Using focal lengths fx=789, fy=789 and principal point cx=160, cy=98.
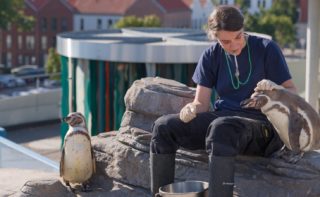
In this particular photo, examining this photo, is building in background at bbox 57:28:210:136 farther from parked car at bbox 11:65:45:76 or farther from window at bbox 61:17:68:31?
window at bbox 61:17:68:31

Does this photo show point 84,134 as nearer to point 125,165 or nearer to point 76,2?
point 125,165

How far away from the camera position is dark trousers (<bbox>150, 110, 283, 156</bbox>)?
14.5ft

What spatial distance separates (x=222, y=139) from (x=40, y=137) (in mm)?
15762

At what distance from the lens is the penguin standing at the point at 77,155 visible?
544cm

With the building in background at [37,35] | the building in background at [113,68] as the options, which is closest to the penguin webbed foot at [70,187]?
the building in background at [113,68]

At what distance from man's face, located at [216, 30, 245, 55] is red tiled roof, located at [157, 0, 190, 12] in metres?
53.2

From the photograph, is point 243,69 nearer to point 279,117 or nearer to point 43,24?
point 279,117

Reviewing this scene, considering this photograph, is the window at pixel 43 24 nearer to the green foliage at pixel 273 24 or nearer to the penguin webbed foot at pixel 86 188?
the green foliage at pixel 273 24

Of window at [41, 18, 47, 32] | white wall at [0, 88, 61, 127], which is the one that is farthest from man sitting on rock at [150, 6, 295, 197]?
window at [41, 18, 47, 32]

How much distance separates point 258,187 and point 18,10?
39.1 meters

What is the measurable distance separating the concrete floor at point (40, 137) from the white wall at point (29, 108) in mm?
184

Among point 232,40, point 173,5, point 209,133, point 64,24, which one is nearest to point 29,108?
point 232,40

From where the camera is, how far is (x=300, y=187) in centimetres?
463

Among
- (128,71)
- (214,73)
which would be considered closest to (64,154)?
(214,73)
